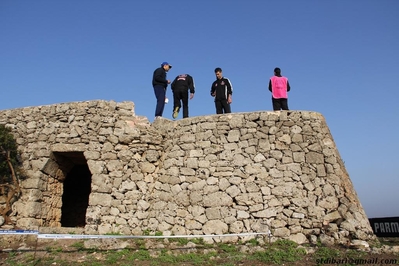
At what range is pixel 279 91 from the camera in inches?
348

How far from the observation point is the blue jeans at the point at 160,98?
9148 mm

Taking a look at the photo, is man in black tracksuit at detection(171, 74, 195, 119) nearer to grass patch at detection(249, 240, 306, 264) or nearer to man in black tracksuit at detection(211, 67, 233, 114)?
man in black tracksuit at detection(211, 67, 233, 114)

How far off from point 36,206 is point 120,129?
8.69 feet

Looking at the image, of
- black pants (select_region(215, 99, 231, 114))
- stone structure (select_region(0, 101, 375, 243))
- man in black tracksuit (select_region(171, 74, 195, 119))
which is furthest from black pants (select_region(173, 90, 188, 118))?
black pants (select_region(215, 99, 231, 114))

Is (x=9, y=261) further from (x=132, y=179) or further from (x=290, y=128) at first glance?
(x=290, y=128)

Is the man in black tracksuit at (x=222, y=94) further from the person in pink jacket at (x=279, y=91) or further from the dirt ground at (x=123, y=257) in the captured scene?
the dirt ground at (x=123, y=257)

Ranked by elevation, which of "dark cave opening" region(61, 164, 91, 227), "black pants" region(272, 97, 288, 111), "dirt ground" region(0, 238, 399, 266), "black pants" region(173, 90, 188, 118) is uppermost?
"black pants" region(173, 90, 188, 118)

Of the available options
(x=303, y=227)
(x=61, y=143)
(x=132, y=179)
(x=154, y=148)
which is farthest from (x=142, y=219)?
(x=303, y=227)

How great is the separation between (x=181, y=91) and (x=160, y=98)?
0.59 meters

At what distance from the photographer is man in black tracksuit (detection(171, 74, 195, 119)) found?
9.30m

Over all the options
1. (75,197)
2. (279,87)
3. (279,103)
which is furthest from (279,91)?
(75,197)

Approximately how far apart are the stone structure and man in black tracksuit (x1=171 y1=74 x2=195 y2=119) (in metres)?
0.57

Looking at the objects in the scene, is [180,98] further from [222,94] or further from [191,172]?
[191,172]

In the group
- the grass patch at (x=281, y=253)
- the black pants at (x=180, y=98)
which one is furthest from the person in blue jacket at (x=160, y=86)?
the grass patch at (x=281, y=253)
